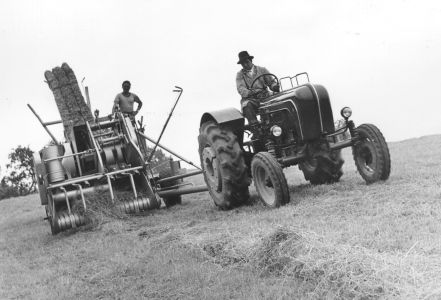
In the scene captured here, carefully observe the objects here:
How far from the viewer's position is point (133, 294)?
4.49 meters

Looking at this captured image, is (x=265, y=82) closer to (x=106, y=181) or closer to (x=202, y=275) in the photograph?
(x=106, y=181)

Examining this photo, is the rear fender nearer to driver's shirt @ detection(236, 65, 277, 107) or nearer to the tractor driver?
driver's shirt @ detection(236, 65, 277, 107)

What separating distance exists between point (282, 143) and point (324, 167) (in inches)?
32.7

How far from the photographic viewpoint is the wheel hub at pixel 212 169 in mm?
8391

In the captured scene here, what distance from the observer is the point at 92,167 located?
10695mm

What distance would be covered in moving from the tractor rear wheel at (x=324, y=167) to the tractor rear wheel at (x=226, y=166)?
1.11 meters

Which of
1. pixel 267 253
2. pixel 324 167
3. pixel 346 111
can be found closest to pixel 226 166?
pixel 324 167

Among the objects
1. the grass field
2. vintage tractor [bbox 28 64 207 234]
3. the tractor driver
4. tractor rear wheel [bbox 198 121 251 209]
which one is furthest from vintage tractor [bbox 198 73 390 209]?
the tractor driver

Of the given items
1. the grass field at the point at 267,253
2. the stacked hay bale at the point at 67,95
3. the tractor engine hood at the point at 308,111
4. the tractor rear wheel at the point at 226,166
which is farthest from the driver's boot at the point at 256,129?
the stacked hay bale at the point at 67,95

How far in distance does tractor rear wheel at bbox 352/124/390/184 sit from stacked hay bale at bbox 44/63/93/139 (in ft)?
20.8

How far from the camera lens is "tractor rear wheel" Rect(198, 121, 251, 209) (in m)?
8.08

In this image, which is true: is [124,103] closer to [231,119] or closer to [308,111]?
[231,119]

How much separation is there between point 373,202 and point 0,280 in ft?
13.4

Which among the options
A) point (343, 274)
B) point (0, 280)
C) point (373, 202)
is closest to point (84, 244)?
point (0, 280)
